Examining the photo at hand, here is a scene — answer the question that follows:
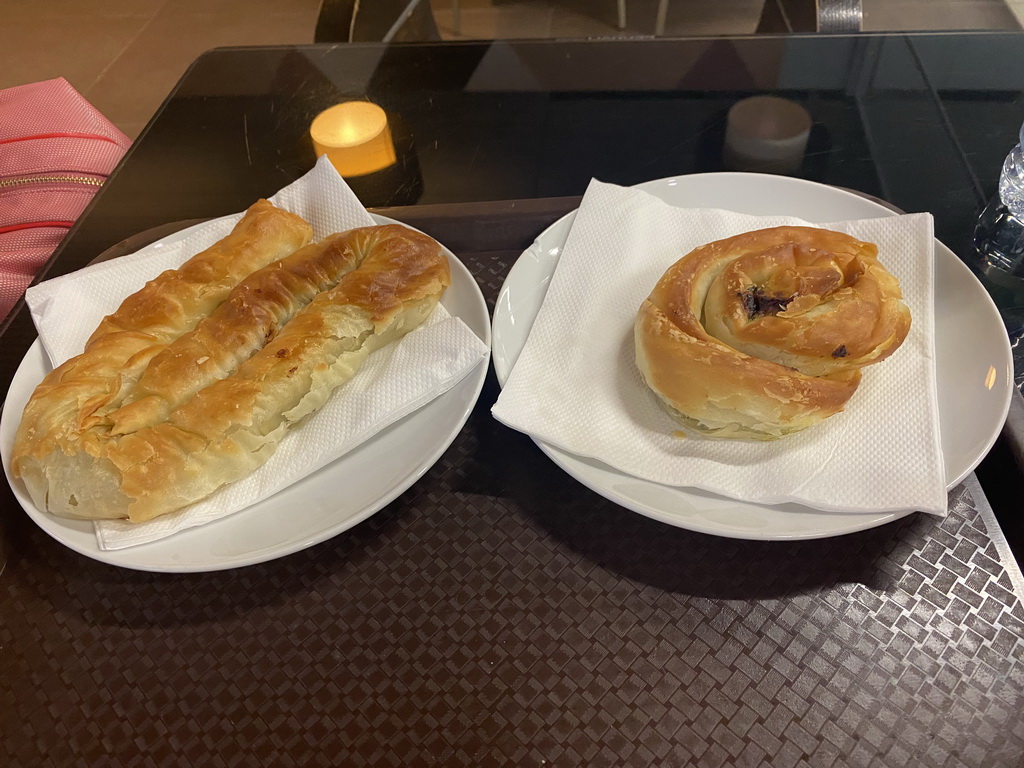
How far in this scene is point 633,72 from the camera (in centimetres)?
126

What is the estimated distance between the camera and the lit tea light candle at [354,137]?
118cm

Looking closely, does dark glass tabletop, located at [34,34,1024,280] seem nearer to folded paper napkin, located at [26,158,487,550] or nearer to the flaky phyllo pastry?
folded paper napkin, located at [26,158,487,550]

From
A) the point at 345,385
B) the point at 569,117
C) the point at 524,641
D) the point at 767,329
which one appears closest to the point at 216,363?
the point at 345,385

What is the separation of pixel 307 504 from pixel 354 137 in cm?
75

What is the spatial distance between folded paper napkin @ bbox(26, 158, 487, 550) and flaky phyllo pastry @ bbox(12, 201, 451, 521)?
2 centimetres

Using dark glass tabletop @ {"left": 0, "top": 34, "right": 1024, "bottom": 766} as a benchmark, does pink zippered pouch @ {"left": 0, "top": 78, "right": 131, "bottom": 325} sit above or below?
above

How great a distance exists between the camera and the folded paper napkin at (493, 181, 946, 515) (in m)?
0.67

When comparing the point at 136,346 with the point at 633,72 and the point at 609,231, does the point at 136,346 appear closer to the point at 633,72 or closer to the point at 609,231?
the point at 609,231

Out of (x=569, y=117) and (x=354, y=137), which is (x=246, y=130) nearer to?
(x=354, y=137)

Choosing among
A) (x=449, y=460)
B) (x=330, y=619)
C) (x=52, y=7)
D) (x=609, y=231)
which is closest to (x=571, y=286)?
(x=609, y=231)

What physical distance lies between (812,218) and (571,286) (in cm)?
35

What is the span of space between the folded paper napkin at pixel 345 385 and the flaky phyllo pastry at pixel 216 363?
2 centimetres

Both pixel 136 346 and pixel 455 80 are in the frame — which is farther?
pixel 455 80

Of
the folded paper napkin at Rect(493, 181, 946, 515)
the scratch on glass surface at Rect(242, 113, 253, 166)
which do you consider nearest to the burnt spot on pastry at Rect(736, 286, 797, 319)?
the folded paper napkin at Rect(493, 181, 946, 515)
